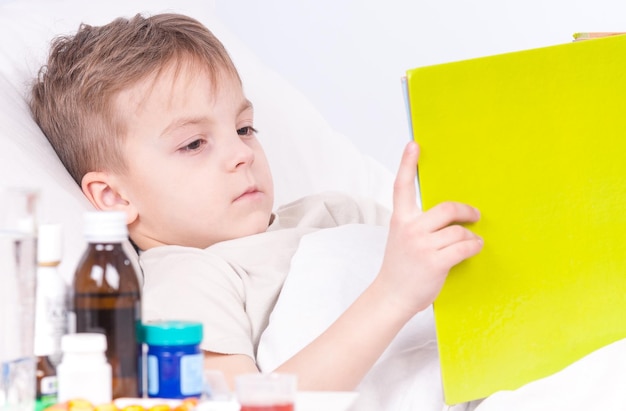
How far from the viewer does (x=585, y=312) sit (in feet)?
3.68

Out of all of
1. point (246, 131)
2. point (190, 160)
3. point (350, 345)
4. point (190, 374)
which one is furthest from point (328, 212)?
point (190, 374)

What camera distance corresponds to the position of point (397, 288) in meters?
1.07

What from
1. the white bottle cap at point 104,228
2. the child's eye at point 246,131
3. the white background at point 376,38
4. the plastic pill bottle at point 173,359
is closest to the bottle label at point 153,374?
the plastic pill bottle at point 173,359

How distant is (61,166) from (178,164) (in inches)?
7.9

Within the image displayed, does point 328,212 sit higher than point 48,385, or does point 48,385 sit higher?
point 328,212

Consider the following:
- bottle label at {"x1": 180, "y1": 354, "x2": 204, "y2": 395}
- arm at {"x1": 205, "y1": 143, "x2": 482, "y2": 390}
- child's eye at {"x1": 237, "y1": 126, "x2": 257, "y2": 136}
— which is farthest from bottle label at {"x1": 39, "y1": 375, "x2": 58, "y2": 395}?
child's eye at {"x1": 237, "y1": 126, "x2": 257, "y2": 136}

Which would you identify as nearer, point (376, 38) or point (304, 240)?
point (304, 240)

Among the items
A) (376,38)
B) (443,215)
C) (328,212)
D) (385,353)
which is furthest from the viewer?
(376,38)

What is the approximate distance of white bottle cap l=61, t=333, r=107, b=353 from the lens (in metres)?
0.78

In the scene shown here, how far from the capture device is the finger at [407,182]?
40.1 inches

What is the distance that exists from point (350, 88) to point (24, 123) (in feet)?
4.55

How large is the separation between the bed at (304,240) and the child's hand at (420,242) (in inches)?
6.6

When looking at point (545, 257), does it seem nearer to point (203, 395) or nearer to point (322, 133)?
point (203, 395)

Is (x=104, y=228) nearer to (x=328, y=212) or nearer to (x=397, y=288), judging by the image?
(x=397, y=288)
